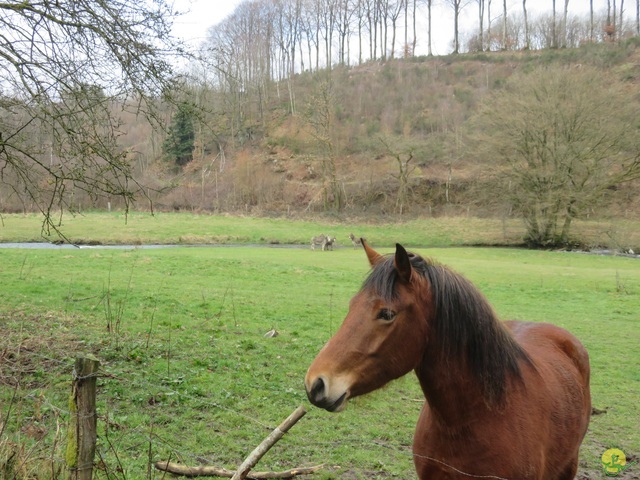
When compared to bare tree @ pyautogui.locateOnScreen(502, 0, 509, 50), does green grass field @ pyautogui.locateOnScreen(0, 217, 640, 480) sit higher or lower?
lower

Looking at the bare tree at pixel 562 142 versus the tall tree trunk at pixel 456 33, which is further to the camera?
the tall tree trunk at pixel 456 33

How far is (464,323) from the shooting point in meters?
2.69

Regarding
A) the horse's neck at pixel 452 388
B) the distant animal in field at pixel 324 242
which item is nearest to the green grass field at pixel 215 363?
the horse's neck at pixel 452 388

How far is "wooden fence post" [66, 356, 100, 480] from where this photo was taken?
2.76m

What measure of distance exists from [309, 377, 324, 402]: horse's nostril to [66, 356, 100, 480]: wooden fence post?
1318 millimetres

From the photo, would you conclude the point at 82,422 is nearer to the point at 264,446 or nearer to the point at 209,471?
the point at 264,446

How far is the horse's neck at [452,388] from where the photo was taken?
2691 millimetres

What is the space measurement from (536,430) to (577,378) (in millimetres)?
1108

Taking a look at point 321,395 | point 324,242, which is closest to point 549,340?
point 321,395

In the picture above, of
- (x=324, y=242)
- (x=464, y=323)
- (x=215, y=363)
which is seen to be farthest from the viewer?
(x=324, y=242)

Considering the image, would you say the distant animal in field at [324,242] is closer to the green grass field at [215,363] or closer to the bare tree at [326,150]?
the green grass field at [215,363]

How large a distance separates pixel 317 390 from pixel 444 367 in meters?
0.81

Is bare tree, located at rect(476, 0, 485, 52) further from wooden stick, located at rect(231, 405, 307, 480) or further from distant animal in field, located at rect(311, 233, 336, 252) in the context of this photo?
wooden stick, located at rect(231, 405, 307, 480)

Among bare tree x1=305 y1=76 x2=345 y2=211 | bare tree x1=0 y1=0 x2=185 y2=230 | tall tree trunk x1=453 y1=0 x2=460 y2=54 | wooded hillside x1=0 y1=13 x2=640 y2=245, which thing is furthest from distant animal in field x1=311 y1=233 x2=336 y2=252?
tall tree trunk x1=453 y1=0 x2=460 y2=54
